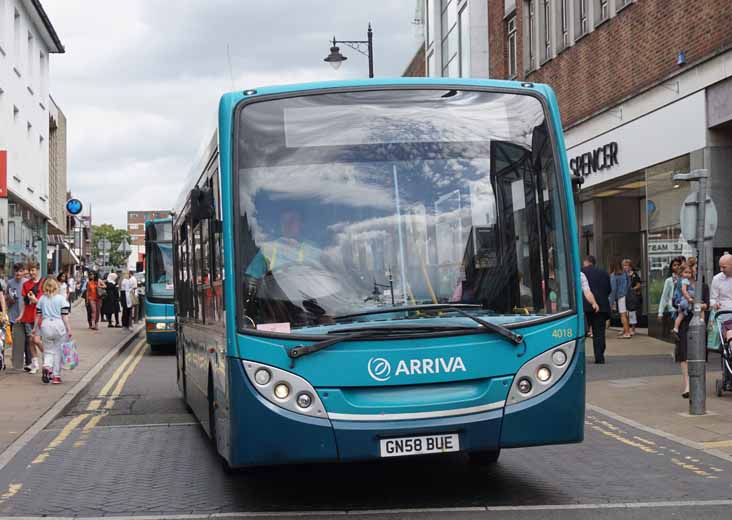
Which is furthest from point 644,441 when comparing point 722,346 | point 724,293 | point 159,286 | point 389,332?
point 159,286

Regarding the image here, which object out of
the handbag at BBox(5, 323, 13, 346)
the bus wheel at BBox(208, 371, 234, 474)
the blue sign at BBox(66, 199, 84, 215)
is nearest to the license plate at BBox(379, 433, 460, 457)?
the bus wheel at BBox(208, 371, 234, 474)

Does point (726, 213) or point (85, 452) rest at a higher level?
point (726, 213)

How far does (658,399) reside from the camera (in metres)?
13.7

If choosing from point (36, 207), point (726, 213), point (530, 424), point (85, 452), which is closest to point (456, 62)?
point (36, 207)

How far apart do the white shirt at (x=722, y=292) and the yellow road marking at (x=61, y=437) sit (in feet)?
24.2

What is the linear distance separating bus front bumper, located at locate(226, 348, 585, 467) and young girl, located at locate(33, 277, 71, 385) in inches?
408

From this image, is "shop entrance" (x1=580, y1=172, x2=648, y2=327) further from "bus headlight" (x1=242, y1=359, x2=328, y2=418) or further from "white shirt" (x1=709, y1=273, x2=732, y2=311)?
"bus headlight" (x1=242, y1=359, x2=328, y2=418)

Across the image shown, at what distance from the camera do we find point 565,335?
7535 mm

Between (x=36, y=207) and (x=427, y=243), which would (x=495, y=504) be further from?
(x=36, y=207)

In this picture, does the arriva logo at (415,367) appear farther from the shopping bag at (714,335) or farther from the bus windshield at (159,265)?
the bus windshield at (159,265)

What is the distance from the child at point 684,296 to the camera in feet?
44.8

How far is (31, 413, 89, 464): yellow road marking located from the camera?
10320mm

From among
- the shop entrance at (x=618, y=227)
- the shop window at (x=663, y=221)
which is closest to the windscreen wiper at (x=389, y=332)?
the shop window at (x=663, y=221)

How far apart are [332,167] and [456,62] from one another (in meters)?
34.0
